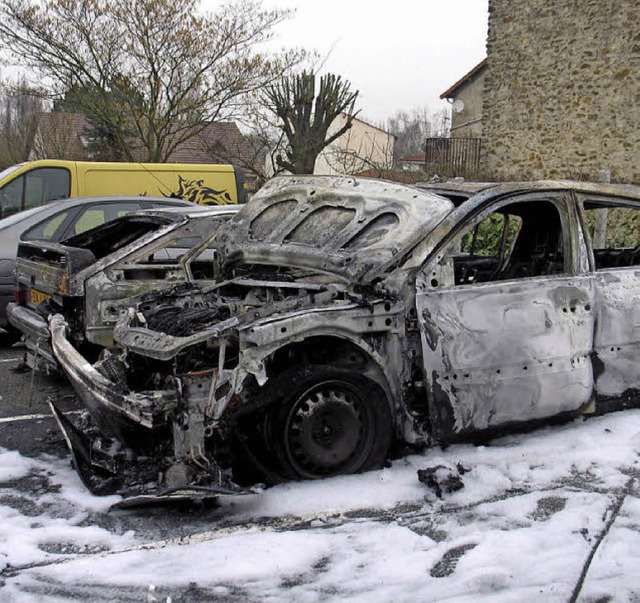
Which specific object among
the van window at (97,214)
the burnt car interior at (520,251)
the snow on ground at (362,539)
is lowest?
the snow on ground at (362,539)

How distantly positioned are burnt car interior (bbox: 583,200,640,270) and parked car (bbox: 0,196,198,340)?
17.1 ft

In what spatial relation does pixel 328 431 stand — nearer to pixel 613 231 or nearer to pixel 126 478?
pixel 126 478

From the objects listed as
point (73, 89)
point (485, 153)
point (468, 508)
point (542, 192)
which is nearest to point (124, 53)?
point (73, 89)

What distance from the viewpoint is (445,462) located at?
14.4ft

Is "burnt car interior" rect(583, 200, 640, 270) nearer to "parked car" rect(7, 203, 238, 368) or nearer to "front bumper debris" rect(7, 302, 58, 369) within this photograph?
"parked car" rect(7, 203, 238, 368)

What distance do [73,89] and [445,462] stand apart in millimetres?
18406

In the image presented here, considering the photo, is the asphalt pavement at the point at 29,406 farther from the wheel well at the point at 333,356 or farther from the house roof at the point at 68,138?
the house roof at the point at 68,138

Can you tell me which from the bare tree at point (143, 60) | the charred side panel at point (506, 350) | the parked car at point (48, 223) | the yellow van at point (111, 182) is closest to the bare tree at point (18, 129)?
the bare tree at point (143, 60)

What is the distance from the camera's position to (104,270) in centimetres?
606

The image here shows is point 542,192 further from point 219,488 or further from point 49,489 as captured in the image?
point 49,489

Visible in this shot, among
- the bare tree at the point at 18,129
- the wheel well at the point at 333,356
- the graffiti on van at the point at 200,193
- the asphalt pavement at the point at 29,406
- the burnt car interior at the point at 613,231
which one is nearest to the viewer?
the wheel well at the point at 333,356

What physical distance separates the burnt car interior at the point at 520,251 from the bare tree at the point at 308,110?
10.3 m

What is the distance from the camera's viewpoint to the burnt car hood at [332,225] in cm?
446

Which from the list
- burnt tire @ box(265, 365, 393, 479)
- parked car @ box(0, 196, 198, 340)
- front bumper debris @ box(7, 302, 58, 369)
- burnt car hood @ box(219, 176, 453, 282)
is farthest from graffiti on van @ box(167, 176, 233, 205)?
burnt tire @ box(265, 365, 393, 479)
